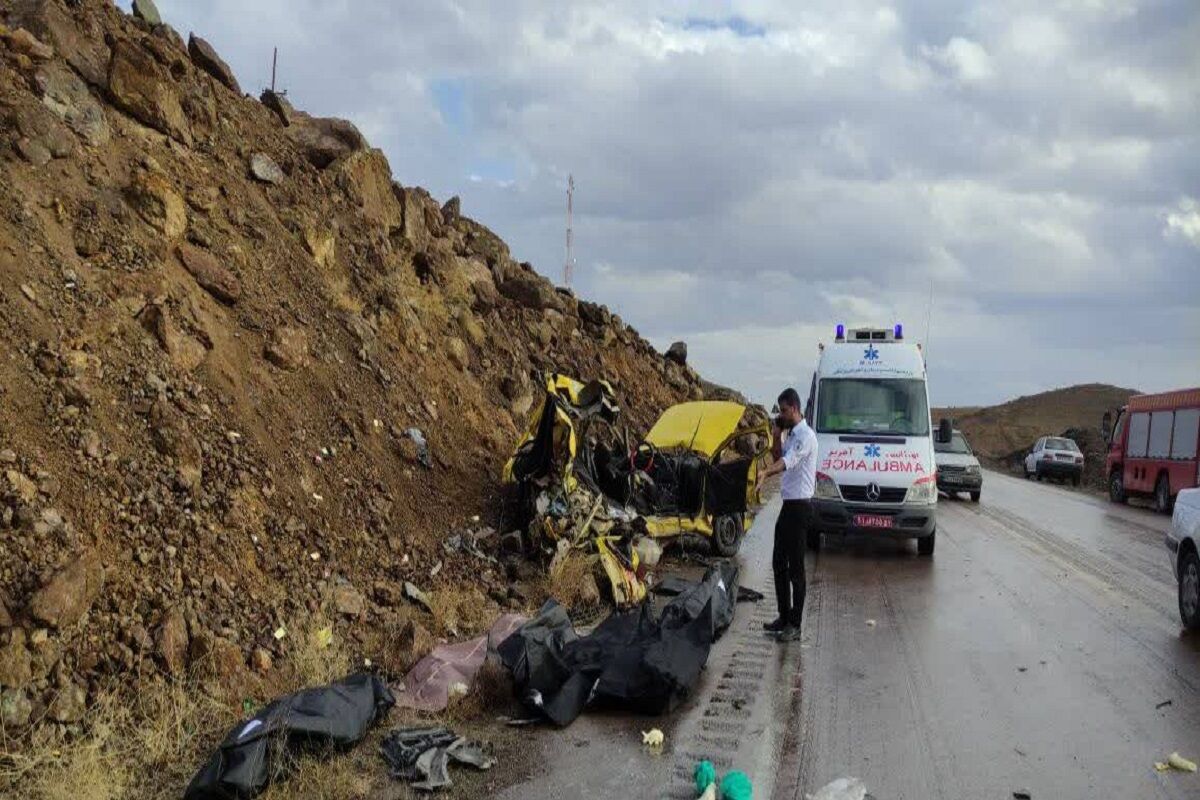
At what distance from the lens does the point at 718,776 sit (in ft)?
15.8

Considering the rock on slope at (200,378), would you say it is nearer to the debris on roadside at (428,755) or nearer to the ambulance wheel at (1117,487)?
the debris on roadside at (428,755)

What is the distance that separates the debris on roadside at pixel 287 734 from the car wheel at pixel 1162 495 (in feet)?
72.3

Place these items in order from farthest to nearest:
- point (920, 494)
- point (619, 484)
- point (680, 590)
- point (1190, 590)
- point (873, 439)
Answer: point (873, 439) < point (920, 494) < point (619, 484) < point (680, 590) < point (1190, 590)

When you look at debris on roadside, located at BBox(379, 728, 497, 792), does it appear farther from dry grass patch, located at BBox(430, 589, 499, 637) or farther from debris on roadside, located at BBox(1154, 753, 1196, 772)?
debris on roadside, located at BBox(1154, 753, 1196, 772)

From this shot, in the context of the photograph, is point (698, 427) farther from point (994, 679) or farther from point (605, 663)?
point (605, 663)

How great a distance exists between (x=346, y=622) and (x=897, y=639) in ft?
14.9

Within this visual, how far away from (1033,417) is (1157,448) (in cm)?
6550

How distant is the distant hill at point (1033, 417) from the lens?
71.1 meters

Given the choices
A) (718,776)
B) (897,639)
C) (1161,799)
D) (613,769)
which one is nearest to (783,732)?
(718,776)

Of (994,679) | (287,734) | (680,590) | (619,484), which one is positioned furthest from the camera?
(619,484)

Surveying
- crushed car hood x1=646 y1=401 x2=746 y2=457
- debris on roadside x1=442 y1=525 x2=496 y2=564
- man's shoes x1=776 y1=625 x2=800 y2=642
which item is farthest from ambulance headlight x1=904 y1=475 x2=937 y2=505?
debris on roadside x1=442 y1=525 x2=496 y2=564

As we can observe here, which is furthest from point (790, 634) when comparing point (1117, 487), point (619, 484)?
point (1117, 487)

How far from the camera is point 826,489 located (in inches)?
472

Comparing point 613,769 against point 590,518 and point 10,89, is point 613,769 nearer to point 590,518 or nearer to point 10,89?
point 590,518
